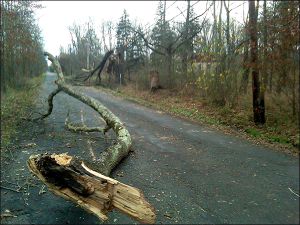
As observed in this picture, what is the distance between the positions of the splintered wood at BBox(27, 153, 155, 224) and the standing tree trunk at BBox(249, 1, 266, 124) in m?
7.18

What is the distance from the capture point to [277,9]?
25.6 ft

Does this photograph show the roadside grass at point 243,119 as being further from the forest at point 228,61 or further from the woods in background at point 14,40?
the woods in background at point 14,40

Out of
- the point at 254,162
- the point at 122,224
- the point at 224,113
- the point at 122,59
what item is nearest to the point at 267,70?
the point at 224,113

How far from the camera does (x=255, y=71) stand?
8.44m

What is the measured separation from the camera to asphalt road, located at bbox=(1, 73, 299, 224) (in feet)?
10.3

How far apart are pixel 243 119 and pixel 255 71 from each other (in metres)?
1.95

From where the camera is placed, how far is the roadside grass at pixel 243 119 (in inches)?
268

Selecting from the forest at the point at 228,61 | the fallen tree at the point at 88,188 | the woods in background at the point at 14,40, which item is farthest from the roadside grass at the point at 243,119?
the woods in background at the point at 14,40

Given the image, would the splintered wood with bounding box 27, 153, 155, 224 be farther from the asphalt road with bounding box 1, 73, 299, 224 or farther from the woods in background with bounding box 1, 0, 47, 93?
the woods in background with bounding box 1, 0, 47, 93

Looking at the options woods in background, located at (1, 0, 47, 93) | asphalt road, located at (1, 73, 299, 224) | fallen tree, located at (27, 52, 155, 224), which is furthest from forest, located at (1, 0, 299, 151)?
fallen tree, located at (27, 52, 155, 224)

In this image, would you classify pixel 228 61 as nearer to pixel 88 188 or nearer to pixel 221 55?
pixel 221 55

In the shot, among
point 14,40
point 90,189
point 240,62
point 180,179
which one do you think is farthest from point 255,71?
point 14,40

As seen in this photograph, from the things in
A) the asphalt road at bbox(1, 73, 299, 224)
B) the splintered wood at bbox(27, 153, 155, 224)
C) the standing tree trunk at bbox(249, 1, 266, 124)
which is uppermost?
the standing tree trunk at bbox(249, 1, 266, 124)

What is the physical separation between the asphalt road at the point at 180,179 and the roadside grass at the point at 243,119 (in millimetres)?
850
